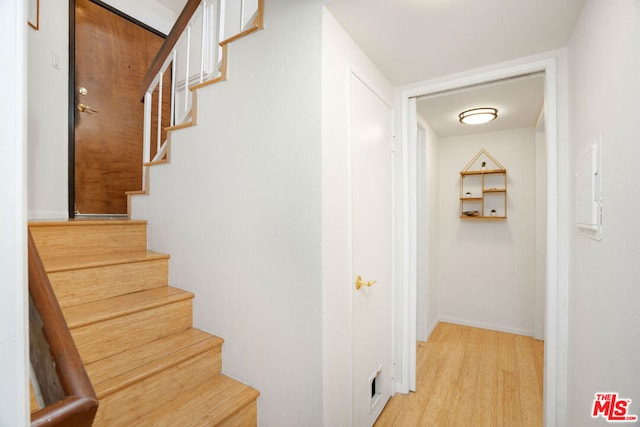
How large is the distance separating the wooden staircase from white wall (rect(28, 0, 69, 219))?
92 centimetres

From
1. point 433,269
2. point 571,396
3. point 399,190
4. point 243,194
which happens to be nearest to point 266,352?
point 243,194

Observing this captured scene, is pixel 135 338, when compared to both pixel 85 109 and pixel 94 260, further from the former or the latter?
pixel 85 109

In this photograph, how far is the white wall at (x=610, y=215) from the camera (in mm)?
826

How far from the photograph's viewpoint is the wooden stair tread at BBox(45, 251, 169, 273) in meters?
1.46

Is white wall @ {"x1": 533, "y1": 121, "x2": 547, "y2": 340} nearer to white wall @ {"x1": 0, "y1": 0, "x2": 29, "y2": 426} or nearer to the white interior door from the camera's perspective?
the white interior door

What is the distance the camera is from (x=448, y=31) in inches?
57.8

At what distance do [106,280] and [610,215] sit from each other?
2348 millimetres

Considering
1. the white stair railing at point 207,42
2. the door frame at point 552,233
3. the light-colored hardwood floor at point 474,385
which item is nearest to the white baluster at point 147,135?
the white stair railing at point 207,42

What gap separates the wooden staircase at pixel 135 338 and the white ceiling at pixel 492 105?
226 cm

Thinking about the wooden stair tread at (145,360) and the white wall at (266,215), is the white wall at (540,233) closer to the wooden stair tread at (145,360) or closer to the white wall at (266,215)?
the white wall at (266,215)

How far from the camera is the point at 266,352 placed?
1.47 metres

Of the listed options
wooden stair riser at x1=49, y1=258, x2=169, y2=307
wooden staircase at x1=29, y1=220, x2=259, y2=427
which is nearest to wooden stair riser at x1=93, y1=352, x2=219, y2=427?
wooden staircase at x1=29, y1=220, x2=259, y2=427

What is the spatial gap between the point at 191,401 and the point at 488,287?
3362 mm

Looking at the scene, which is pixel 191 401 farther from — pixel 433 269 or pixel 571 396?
pixel 433 269
